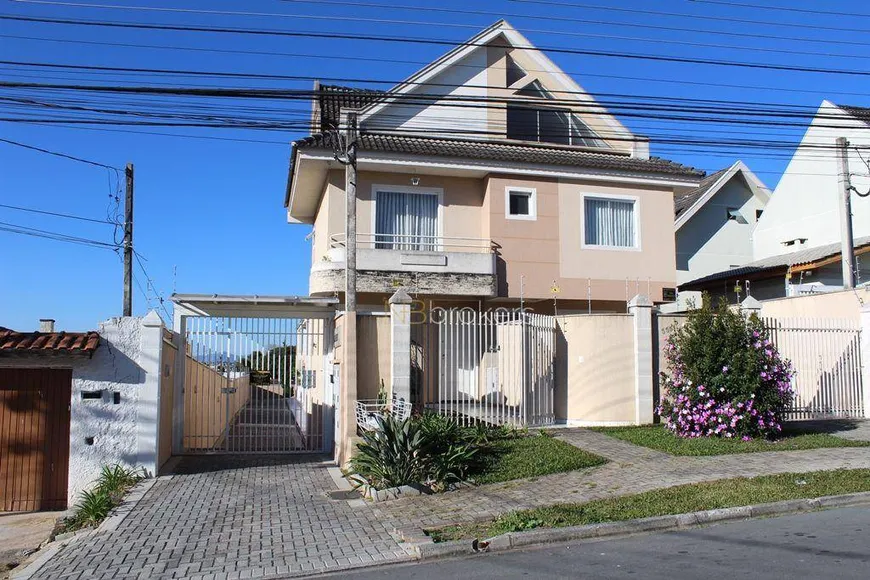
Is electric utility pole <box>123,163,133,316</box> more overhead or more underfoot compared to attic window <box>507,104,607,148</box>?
more underfoot

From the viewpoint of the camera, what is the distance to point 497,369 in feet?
43.7

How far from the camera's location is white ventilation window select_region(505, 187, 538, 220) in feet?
58.3

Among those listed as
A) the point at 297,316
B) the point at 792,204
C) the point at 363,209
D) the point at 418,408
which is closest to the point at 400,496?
the point at 418,408

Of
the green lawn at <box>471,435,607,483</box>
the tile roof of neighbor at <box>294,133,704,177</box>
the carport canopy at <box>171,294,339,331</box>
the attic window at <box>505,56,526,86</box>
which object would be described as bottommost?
the green lawn at <box>471,435,607,483</box>

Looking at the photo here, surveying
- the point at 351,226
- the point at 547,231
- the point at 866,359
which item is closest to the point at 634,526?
the point at 351,226

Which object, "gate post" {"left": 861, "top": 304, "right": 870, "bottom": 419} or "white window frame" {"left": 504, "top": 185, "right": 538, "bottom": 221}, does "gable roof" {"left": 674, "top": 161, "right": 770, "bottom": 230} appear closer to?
"white window frame" {"left": 504, "top": 185, "right": 538, "bottom": 221}

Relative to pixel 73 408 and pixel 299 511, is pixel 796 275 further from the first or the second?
pixel 73 408

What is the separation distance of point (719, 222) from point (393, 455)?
67.8ft

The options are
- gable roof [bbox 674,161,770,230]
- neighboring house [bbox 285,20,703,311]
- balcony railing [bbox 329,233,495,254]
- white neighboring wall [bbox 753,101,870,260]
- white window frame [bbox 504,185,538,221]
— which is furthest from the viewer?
gable roof [bbox 674,161,770,230]

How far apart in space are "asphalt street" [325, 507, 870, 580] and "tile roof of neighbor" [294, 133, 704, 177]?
1140 centimetres

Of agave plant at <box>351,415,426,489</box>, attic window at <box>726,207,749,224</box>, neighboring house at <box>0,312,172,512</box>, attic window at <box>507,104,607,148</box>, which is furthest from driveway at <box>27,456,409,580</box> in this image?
attic window at <box>726,207,749,224</box>

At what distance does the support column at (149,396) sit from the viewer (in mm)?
11188

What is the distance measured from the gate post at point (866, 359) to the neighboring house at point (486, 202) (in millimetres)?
5172

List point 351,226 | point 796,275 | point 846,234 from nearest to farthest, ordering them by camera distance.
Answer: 1. point 351,226
2. point 846,234
3. point 796,275
